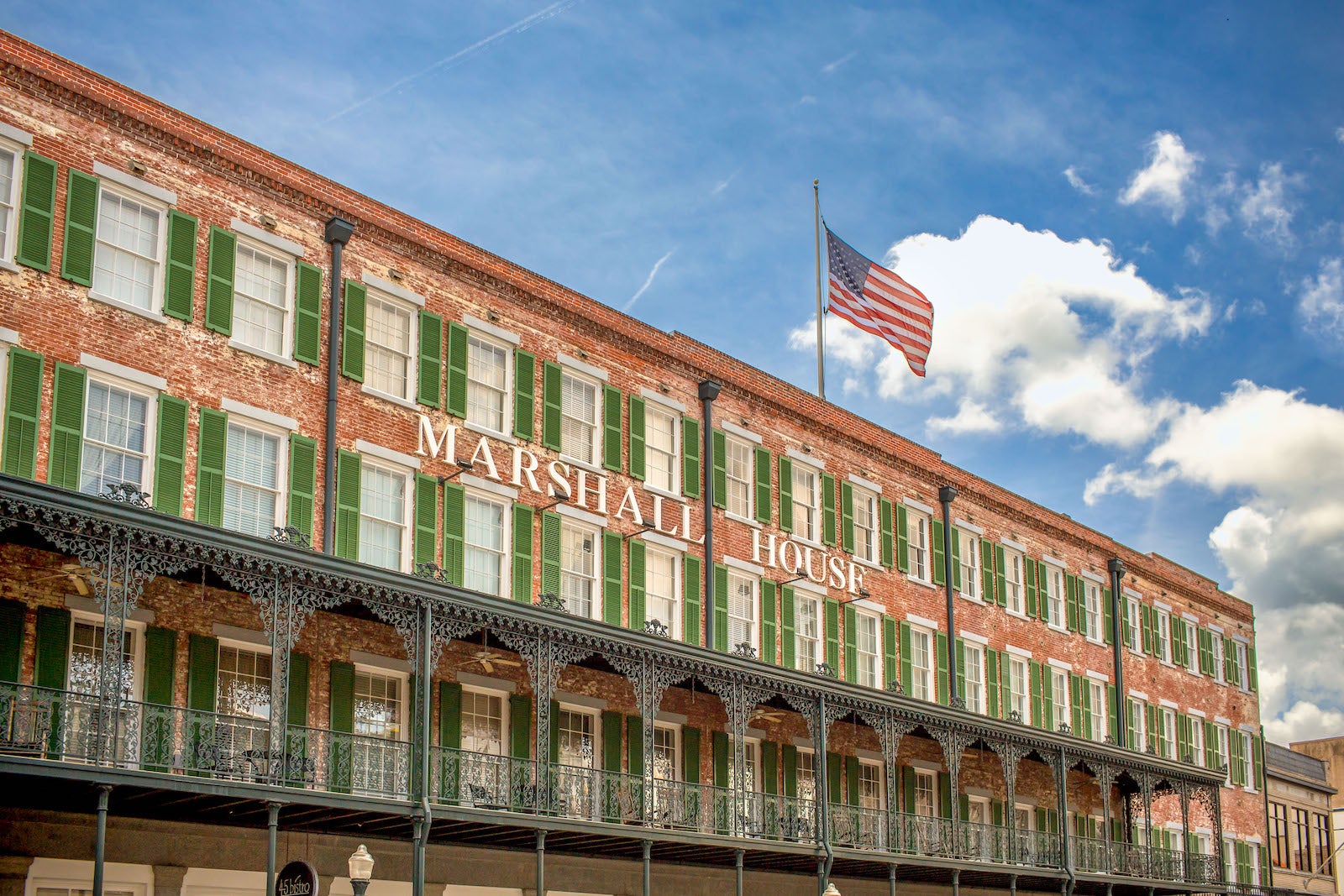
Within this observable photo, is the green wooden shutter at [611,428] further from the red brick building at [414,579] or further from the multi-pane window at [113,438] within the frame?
the multi-pane window at [113,438]

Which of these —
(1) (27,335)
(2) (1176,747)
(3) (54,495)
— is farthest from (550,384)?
(2) (1176,747)

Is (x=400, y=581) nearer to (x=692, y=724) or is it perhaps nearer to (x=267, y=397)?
(x=267, y=397)

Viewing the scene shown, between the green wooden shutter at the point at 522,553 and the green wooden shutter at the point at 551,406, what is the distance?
4.74 feet

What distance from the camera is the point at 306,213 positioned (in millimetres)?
24344

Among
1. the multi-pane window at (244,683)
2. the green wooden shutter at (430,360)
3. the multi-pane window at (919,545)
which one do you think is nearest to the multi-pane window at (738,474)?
the multi-pane window at (919,545)

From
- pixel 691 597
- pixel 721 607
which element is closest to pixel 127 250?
→ pixel 691 597

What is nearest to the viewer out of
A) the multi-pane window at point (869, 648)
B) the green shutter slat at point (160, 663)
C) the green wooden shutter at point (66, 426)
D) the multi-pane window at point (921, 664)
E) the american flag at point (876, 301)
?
the green wooden shutter at point (66, 426)

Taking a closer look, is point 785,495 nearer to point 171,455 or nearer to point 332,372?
point 332,372

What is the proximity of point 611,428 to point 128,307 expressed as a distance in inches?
386

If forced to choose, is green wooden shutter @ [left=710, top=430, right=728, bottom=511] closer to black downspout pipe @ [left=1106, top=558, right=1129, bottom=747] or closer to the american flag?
the american flag

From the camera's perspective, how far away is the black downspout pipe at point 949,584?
35969 millimetres

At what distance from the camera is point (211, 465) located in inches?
859

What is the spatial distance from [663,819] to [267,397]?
30.8 ft

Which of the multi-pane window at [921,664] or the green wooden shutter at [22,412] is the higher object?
the green wooden shutter at [22,412]
